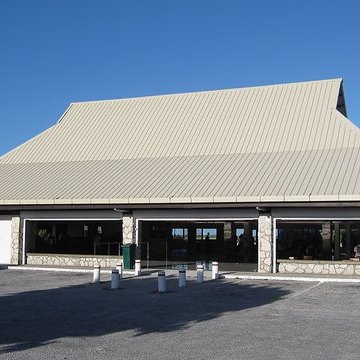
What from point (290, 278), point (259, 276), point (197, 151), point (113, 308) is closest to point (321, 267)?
point (290, 278)

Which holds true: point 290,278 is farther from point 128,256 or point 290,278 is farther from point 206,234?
point 206,234

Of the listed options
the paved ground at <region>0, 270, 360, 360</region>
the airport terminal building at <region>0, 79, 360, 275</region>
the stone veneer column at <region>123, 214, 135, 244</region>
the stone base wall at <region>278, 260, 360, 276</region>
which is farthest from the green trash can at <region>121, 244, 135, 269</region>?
the stone base wall at <region>278, 260, 360, 276</region>

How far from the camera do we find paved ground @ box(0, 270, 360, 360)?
8688mm

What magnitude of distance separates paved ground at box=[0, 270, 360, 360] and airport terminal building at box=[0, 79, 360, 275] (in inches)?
175

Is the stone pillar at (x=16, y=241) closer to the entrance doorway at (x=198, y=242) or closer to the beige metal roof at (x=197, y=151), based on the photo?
the beige metal roof at (x=197, y=151)

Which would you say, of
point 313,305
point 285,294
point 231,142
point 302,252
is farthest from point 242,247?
point 313,305

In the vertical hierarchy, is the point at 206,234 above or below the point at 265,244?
above

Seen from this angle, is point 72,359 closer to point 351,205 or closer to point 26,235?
point 351,205

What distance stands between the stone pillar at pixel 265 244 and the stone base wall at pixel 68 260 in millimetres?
6737

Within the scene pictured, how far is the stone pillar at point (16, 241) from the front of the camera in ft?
86.2

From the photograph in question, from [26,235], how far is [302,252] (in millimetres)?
13603

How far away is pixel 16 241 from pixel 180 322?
16822 millimetres

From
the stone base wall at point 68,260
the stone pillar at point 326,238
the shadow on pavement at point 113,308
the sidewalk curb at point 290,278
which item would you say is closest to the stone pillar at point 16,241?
the stone base wall at point 68,260

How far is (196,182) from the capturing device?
23.9 m
